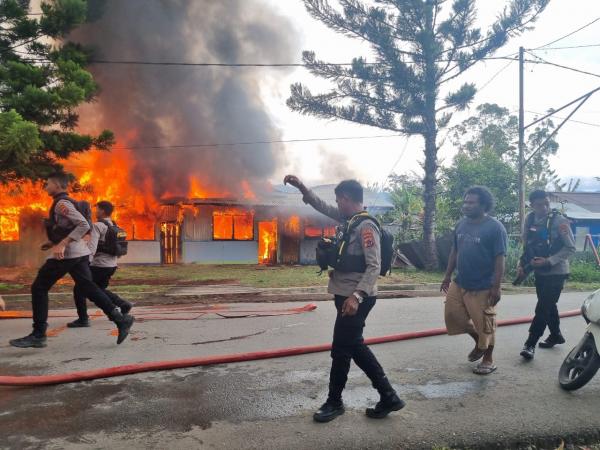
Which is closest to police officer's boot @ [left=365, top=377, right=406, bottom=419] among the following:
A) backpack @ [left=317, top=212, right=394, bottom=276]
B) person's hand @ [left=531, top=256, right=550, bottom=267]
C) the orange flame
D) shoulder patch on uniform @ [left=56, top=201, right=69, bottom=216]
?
backpack @ [left=317, top=212, right=394, bottom=276]

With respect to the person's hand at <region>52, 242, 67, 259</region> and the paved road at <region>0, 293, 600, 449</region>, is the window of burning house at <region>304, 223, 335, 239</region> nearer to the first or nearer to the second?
the paved road at <region>0, 293, 600, 449</region>

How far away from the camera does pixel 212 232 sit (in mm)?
19031

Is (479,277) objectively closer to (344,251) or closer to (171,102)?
(344,251)

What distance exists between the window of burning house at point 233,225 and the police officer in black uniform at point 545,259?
15188 millimetres

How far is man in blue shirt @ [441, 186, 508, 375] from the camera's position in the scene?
160 inches

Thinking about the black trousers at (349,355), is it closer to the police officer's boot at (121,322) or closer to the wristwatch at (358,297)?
the wristwatch at (358,297)

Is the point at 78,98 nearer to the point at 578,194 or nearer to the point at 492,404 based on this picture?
the point at 492,404

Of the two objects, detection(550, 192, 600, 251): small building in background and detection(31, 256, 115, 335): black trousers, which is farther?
detection(550, 192, 600, 251): small building in background

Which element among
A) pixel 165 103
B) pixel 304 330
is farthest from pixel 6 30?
pixel 304 330

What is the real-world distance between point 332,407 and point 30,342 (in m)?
3.44

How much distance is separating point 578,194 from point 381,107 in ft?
76.2

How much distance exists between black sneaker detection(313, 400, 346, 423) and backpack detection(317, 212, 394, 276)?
3.08 feet

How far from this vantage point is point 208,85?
19.0 metres

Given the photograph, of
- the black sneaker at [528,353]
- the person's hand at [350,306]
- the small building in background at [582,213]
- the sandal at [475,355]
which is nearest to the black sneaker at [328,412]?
the person's hand at [350,306]
